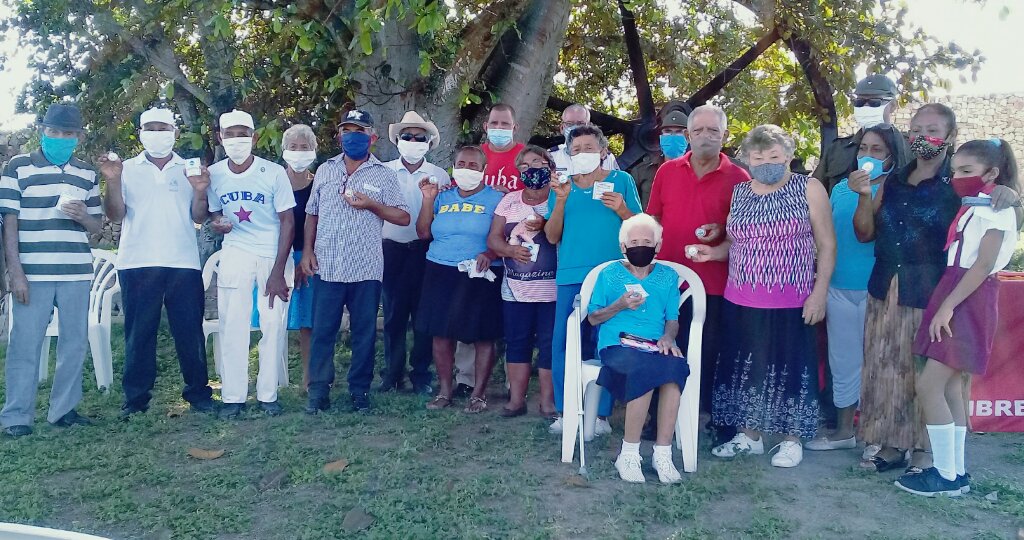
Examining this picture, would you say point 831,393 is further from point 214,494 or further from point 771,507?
point 214,494

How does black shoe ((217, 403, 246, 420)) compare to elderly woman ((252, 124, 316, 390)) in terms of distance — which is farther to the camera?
elderly woman ((252, 124, 316, 390))

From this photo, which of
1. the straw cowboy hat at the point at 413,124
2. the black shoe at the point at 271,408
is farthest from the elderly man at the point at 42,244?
the straw cowboy hat at the point at 413,124

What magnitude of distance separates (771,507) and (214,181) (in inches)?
147

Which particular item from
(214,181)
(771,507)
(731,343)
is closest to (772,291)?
(731,343)

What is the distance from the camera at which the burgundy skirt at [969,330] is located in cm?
399

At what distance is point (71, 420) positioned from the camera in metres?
5.36

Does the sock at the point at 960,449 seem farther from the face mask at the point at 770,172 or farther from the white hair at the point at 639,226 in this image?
the white hair at the point at 639,226

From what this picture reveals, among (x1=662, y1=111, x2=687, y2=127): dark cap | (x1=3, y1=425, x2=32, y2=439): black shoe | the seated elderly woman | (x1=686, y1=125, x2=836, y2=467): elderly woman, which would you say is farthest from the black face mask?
(x1=3, y1=425, x2=32, y2=439): black shoe

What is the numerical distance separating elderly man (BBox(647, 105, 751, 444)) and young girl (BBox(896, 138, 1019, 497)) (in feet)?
3.39

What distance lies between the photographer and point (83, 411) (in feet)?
18.9

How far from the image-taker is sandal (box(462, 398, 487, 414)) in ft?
18.2

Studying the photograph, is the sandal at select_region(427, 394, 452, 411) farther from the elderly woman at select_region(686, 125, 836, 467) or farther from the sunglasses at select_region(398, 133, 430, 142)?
the elderly woman at select_region(686, 125, 836, 467)

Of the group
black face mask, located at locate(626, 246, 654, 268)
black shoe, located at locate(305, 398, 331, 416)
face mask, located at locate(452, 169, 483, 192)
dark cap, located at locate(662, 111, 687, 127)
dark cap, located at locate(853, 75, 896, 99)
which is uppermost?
dark cap, located at locate(853, 75, 896, 99)

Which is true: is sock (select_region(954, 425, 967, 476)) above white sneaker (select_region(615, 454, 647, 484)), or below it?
above
